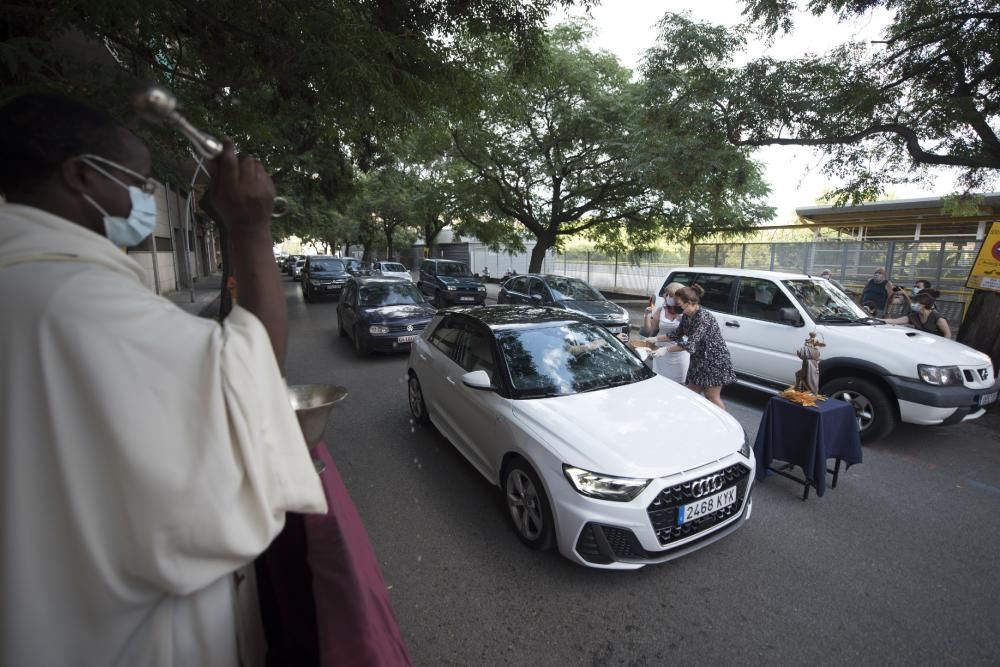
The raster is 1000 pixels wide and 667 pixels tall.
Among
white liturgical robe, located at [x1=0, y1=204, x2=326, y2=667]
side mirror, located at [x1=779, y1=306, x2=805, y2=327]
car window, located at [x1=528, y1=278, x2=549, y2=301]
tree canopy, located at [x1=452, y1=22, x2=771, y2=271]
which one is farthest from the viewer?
tree canopy, located at [x1=452, y1=22, x2=771, y2=271]

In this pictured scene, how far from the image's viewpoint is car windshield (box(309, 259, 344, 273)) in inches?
804

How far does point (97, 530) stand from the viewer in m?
0.77

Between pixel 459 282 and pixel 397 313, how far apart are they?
8.20 meters

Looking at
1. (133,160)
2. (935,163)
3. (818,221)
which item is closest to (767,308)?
(935,163)

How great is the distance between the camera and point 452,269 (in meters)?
19.1

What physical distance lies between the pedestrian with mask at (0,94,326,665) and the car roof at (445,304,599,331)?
12.1 ft

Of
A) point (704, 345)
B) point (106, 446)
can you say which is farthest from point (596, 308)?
point (106, 446)

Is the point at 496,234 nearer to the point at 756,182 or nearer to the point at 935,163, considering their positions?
the point at 756,182

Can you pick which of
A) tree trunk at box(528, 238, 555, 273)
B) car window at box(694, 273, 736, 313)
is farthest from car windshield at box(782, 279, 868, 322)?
tree trunk at box(528, 238, 555, 273)

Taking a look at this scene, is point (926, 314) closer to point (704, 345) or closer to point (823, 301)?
point (823, 301)

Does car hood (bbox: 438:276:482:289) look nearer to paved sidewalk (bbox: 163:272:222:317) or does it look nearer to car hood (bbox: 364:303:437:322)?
car hood (bbox: 364:303:437:322)

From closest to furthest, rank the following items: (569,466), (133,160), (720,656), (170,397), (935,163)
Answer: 1. (170,397)
2. (133,160)
3. (720,656)
4. (569,466)
5. (935,163)

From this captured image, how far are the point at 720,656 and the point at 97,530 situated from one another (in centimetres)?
295

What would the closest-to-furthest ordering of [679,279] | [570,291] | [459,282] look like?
[679,279]
[570,291]
[459,282]
